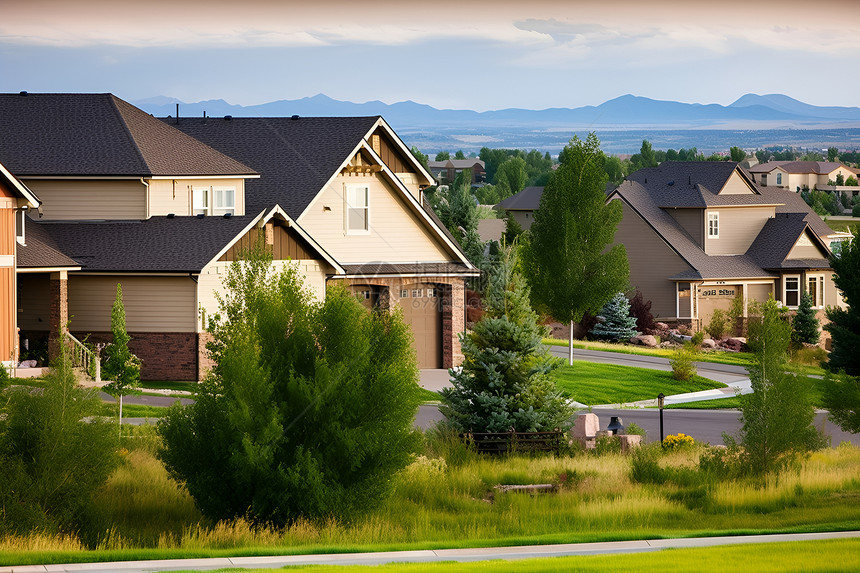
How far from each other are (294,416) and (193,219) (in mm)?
19935

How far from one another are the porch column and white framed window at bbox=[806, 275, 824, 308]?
137ft

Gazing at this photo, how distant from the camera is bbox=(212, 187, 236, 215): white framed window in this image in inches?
1624

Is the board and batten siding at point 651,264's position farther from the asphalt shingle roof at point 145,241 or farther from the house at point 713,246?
the asphalt shingle roof at point 145,241

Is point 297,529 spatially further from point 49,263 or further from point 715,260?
point 715,260

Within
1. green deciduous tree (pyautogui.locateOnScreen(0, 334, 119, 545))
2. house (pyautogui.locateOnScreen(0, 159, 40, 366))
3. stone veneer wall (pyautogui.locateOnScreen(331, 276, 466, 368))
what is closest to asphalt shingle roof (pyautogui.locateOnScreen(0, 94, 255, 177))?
house (pyautogui.locateOnScreen(0, 159, 40, 366))

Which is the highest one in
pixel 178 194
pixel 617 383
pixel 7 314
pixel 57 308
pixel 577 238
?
pixel 178 194

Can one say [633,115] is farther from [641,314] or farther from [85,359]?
[641,314]

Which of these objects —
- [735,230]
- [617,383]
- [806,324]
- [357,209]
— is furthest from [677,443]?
[735,230]

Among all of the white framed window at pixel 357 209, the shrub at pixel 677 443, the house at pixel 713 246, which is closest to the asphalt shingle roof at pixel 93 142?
the white framed window at pixel 357 209

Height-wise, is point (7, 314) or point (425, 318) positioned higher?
point (7, 314)

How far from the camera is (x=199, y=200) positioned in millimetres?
41125

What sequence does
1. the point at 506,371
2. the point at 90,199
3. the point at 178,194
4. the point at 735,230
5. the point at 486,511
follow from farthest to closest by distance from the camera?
the point at 735,230 → the point at 178,194 → the point at 90,199 → the point at 506,371 → the point at 486,511

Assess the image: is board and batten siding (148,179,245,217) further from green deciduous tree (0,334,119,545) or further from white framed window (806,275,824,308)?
white framed window (806,275,824,308)

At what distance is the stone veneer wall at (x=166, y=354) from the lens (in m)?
37.1
